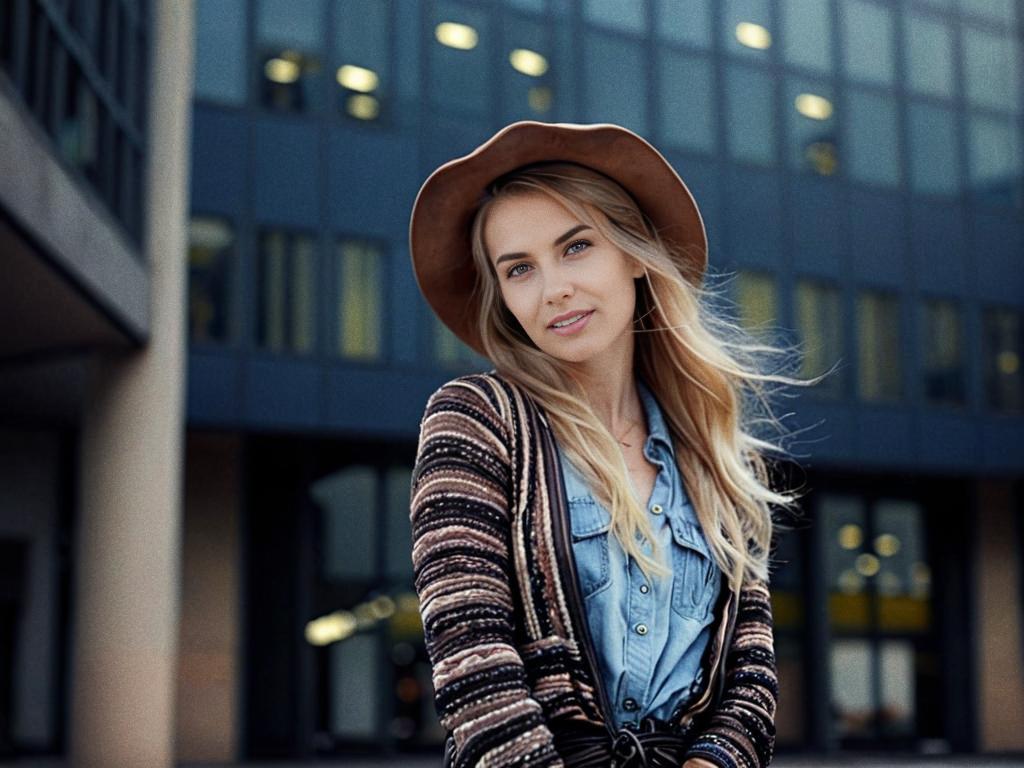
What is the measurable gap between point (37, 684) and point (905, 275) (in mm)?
15856

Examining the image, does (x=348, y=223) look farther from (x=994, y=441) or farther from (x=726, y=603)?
(x=726, y=603)

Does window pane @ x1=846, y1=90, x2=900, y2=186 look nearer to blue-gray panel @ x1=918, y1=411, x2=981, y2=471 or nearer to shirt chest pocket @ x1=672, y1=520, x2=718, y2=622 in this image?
blue-gray panel @ x1=918, y1=411, x2=981, y2=471

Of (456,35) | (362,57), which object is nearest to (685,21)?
(456,35)

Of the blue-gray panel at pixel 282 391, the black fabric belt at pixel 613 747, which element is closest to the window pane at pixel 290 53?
the blue-gray panel at pixel 282 391

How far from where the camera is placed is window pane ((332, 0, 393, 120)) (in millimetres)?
22125

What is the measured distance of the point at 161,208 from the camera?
61.4 ft

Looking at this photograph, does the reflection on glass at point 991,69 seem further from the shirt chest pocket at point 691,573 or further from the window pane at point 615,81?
the shirt chest pocket at point 691,573

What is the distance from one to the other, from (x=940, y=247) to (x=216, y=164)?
512 inches

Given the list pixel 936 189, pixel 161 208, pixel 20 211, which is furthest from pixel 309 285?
pixel 936 189

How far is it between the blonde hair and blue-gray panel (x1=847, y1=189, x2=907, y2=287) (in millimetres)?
23788

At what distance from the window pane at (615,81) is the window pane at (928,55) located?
18.9ft

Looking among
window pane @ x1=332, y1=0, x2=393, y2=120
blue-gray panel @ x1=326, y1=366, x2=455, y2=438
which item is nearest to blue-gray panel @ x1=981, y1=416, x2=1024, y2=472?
blue-gray panel @ x1=326, y1=366, x2=455, y2=438

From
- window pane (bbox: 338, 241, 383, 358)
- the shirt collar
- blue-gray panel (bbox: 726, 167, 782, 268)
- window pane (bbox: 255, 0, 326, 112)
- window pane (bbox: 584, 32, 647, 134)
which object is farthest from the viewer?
blue-gray panel (bbox: 726, 167, 782, 268)

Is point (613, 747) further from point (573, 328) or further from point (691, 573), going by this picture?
point (573, 328)
